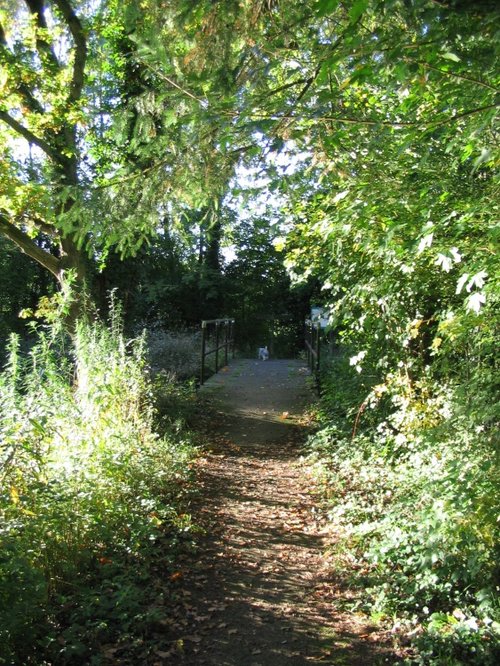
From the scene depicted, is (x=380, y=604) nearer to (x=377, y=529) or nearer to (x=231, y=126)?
(x=377, y=529)

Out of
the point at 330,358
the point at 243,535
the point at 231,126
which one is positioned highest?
the point at 231,126

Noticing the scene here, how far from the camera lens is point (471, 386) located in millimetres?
3916

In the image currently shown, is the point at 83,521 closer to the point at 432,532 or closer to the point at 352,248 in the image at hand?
the point at 432,532

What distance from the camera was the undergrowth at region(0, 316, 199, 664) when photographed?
276cm

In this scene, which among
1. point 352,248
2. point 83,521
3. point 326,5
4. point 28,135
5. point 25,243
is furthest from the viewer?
point 25,243

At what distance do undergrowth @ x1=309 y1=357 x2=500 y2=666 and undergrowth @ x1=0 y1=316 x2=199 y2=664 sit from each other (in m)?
1.43

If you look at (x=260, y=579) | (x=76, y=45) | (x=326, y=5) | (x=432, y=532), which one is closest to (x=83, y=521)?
(x=260, y=579)

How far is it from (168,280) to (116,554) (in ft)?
58.8

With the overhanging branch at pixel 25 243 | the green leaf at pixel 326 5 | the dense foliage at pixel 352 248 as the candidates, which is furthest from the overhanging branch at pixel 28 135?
the green leaf at pixel 326 5

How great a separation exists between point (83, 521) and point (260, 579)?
A: 1352 millimetres

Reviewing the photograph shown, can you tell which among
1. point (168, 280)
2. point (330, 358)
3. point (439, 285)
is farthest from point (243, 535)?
point (168, 280)

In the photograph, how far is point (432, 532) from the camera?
11.0ft

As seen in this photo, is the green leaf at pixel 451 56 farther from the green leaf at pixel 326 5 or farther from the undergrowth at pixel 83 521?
the undergrowth at pixel 83 521

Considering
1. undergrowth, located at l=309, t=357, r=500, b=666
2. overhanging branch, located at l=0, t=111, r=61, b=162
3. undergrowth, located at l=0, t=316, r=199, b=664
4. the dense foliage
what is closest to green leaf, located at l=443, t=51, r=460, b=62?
the dense foliage
